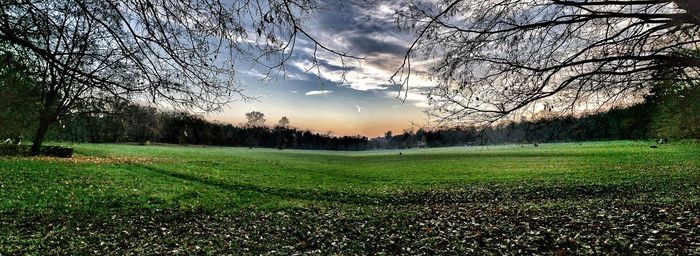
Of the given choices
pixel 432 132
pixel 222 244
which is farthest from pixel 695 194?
pixel 222 244

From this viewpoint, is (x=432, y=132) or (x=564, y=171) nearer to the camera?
(x=432, y=132)

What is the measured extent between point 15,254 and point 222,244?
4323 mm

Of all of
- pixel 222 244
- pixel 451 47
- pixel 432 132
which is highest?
pixel 451 47

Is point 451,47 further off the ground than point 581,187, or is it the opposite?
point 451,47

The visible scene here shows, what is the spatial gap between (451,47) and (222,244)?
729cm

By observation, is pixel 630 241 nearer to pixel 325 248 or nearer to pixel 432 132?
pixel 432 132

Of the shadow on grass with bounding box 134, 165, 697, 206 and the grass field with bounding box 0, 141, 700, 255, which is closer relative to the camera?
the grass field with bounding box 0, 141, 700, 255

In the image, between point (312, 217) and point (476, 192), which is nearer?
point (312, 217)

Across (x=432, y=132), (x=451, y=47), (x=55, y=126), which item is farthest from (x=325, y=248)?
(x=55, y=126)

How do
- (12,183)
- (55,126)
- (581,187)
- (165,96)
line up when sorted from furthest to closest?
(55,126) < (581,187) < (12,183) < (165,96)

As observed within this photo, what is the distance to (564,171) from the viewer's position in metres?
32.9

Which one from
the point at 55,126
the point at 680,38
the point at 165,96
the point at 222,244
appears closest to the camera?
the point at 165,96

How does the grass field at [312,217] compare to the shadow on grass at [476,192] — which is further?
the shadow on grass at [476,192]

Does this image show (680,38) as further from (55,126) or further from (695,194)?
(55,126)
